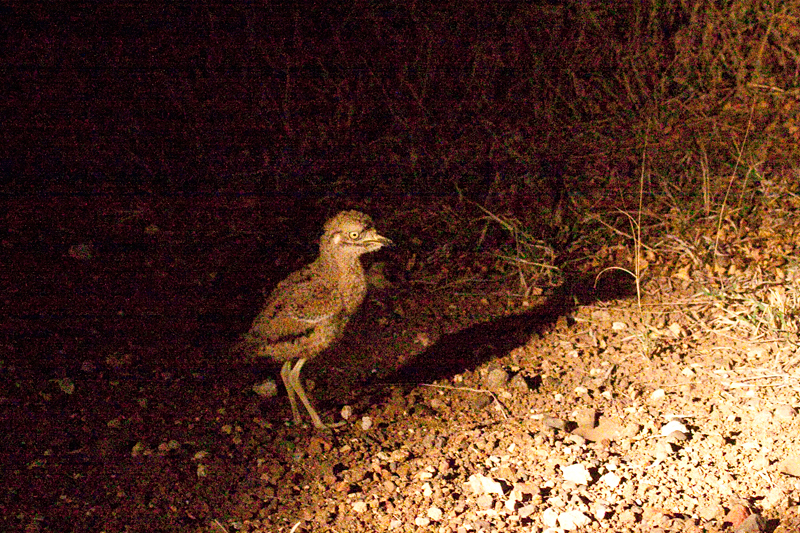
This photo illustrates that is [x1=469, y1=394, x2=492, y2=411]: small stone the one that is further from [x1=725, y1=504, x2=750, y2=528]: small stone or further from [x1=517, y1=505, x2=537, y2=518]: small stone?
[x1=725, y1=504, x2=750, y2=528]: small stone

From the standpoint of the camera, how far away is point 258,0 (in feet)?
22.0

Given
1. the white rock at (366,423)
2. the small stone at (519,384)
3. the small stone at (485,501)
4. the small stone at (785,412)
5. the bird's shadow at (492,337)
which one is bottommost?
the bird's shadow at (492,337)

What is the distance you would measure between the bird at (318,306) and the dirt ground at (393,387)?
201mm

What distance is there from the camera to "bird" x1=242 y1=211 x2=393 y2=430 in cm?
→ 395

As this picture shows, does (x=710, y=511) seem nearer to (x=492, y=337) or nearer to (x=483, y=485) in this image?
(x=483, y=485)

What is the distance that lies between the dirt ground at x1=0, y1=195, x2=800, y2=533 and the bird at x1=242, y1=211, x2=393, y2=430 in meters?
0.20

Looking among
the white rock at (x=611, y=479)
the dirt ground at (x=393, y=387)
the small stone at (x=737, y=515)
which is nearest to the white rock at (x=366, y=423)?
the dirt ground at (x=393, y=387)

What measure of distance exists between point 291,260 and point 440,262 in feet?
2.82

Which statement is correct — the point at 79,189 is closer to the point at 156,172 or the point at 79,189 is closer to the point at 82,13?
the point at 156,172

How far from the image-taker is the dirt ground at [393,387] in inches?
136

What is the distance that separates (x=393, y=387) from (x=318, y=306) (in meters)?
0.57

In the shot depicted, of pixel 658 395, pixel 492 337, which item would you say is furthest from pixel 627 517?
pixel 492 337

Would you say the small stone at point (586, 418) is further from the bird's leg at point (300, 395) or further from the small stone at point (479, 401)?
the bird's leg at point (300, 395)

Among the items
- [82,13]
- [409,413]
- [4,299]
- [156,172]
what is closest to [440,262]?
[409,413]
